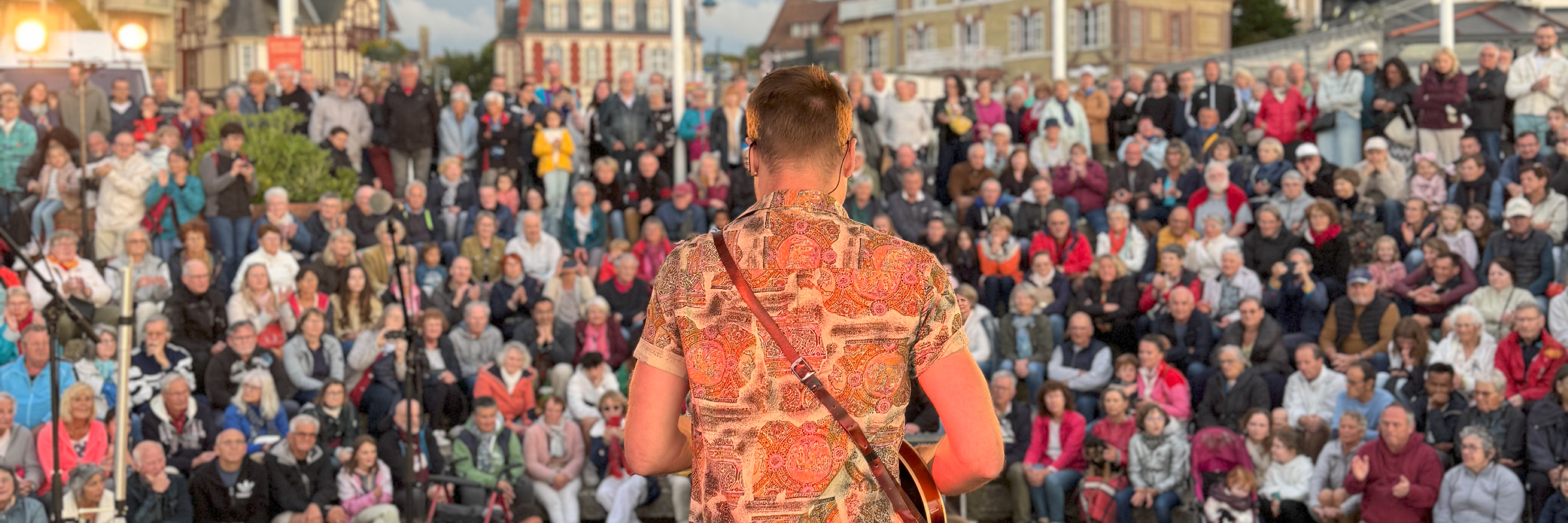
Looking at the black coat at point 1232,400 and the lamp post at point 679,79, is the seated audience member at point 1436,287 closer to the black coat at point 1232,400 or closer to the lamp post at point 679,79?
the black coat at point 1232,400

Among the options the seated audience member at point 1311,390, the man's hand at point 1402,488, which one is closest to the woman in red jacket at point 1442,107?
the seated audience member at point 1311,390

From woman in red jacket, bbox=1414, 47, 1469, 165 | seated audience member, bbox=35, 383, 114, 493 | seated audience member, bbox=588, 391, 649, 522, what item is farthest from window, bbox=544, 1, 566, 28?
seated audience member, bbox=35, 383, 114, 493

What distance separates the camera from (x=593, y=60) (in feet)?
260

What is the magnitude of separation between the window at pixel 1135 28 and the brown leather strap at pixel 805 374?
152ft

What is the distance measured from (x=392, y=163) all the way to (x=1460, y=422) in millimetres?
9279

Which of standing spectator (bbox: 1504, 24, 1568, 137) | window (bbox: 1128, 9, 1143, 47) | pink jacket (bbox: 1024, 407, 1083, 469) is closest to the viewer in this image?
pink jacket (bbox: 1024, 407, 1083, 469)

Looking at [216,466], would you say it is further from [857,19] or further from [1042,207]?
[857,19]

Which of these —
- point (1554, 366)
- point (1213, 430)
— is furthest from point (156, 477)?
point (1554, 366)

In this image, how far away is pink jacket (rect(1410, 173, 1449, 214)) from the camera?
12992mm

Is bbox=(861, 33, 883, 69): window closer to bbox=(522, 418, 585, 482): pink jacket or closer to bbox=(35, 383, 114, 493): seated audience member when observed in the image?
bbox=(522, 418, 585, 482): pink jacket

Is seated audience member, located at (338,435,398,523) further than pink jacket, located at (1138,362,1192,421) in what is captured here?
No

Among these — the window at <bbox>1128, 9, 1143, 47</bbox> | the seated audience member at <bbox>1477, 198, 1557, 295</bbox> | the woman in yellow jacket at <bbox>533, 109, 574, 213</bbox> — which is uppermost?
the window at <bbox>1128, 9, 1143, 47</bbox>

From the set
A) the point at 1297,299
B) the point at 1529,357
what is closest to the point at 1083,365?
the point at 1297,299

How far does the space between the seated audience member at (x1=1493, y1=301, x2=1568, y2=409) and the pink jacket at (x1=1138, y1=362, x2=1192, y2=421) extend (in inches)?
77.4
